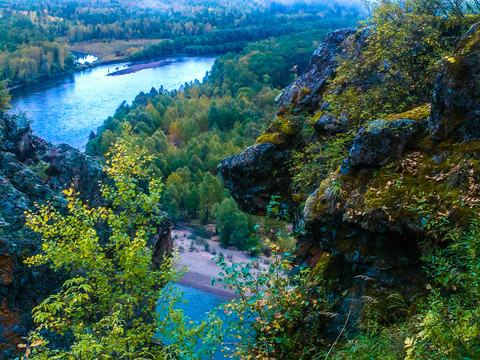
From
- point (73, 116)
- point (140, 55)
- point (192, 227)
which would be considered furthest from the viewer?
point (140, 55)

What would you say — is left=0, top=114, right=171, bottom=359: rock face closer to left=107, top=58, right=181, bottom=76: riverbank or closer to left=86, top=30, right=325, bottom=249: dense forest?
left=86, top=30, right=325, bottom=249: dense forest

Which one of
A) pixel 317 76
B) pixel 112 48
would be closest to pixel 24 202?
pixel 317 76

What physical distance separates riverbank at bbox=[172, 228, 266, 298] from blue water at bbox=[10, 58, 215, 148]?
25287 mm

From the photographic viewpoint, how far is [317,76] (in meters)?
14.6

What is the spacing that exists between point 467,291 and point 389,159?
3.45 metres

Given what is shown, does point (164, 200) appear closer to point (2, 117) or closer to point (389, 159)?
point (2, 117)

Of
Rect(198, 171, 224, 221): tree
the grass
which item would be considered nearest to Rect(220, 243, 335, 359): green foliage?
Rect(198, 171, 224, 221): tree

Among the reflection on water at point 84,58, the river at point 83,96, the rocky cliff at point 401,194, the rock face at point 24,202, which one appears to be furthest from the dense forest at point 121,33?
the rocky cliff at point 401,194

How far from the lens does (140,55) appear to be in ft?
398

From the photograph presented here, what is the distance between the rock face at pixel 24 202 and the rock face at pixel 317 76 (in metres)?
7.97

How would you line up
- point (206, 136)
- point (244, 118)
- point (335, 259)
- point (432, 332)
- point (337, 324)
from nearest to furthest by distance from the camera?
point (432, 332) → point (337, 324) → point (335, 259) → point (206, 136) → point (244, 118)

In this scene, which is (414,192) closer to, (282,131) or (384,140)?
(384,140)

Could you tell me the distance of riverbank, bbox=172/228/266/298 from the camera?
34.6m

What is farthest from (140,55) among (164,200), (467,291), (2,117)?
(467,291)
